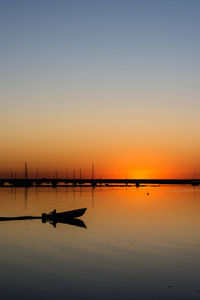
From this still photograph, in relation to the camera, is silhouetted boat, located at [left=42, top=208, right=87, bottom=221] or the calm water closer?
the calm water

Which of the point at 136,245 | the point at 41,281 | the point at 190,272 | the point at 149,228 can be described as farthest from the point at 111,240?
the point at 41,281

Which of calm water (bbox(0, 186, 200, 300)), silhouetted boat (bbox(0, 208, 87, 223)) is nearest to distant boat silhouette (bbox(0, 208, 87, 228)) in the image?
silhouetted boat (bbox(0, 208, 87, 223))

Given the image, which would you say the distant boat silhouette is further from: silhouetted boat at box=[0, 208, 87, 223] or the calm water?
the calm water

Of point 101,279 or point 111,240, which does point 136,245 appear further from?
point 101,279

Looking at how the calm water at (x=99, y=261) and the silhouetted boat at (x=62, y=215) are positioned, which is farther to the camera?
the silhouetted boat at (x=62, y=215)

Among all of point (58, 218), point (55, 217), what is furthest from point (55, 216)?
point (58, 218)

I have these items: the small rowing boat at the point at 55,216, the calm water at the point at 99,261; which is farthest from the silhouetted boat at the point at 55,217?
the calm water at the point at 99,261

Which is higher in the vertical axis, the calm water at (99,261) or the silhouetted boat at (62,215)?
the silhouetted boat at (62,215)

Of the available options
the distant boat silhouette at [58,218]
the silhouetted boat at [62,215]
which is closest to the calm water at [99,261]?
the distant boat silhouette at [58,218]

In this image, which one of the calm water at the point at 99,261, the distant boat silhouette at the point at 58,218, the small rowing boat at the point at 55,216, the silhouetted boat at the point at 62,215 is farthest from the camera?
the silhouetted boat at the point at 62,215

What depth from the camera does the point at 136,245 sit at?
3759 centimetres

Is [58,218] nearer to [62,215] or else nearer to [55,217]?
[55,217]

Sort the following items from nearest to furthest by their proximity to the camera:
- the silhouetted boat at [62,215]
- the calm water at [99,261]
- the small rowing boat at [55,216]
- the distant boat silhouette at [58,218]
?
the calm water at [99,261] → the distant boat silhouette at [58,218] → the small rowing boat at [55,216] → the silhouetted boat at [62,215]

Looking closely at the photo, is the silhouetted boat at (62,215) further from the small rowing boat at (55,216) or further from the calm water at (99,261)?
the calm water at (99,261)
